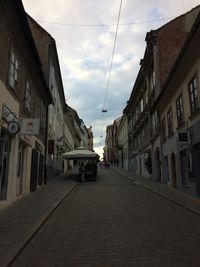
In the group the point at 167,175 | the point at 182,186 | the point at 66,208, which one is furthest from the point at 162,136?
the point at 66,208

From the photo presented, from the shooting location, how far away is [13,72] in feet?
40.8

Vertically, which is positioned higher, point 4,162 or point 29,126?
point 29,126

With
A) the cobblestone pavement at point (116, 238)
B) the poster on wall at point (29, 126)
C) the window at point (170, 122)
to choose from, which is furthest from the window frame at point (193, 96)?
the poster on wall at point (29, 126)

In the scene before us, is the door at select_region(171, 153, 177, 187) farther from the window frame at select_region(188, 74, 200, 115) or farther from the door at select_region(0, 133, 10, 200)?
the door at select_region(0, 133, 10, 200)

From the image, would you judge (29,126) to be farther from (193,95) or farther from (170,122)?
(170,122)

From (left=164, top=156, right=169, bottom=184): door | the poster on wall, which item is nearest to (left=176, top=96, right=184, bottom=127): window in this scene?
(left=164, top=156, right=169, bottom=184): door

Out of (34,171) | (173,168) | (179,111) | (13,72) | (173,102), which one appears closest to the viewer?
(13,72)

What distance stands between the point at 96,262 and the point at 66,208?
6.31 m

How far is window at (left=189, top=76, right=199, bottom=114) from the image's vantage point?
1435cm

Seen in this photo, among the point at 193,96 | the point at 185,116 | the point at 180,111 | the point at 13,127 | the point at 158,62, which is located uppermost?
the point at 158,62

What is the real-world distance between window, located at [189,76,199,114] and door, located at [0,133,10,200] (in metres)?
8.24

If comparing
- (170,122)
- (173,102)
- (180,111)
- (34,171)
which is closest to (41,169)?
(34,171)

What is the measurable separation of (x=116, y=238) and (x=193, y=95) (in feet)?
31.6

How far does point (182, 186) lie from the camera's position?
17297mm
